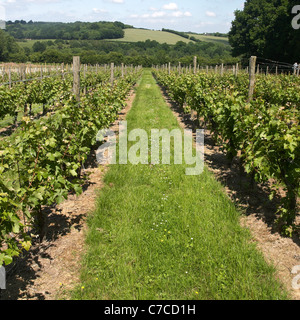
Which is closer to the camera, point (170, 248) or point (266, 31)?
point (170, 248)

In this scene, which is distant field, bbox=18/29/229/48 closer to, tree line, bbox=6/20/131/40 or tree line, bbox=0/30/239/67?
tree line, bbox=6/20/131/40

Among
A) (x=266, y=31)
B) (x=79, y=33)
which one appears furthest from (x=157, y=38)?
(x=266, y=31)

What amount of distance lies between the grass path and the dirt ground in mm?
133

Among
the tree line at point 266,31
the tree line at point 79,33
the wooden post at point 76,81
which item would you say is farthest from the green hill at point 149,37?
the wooden post at point 76,81

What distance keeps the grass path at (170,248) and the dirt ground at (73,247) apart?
0.44 feet

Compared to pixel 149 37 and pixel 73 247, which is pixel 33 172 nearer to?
pixel 73 247

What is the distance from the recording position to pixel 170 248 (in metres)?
3.54

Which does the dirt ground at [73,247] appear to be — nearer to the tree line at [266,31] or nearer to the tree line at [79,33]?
the tree line at [266,31]

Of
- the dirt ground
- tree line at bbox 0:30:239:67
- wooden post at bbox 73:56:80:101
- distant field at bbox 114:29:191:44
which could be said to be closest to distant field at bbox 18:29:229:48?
distant field at bbox 114:29:191:44

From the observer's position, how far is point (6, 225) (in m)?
2.46

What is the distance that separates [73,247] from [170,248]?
110 cm

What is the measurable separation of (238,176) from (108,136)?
12.6ft

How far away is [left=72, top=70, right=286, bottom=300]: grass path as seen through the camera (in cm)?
293

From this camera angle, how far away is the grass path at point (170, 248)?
2.93m
